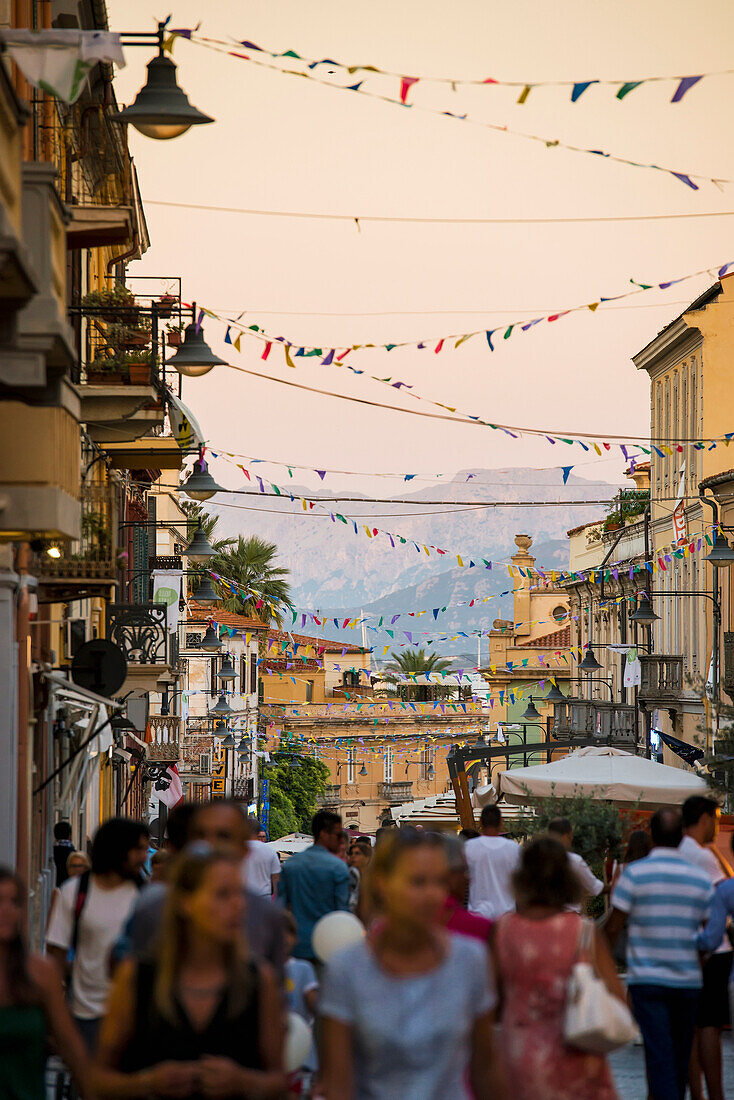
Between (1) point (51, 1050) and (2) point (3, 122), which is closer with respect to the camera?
(1) point (51, 1050)

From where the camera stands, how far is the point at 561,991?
5.70 metres

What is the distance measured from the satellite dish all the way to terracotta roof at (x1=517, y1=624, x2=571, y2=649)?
54740mm

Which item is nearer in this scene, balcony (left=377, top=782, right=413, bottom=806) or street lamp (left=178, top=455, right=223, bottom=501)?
street lamp (left=178, top=455, right=223, bottom=501)

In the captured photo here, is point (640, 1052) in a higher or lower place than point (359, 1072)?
lower

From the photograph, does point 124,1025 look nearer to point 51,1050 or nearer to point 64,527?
point 51,1050

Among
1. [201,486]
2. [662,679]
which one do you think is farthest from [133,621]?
[662,679]

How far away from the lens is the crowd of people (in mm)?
4699

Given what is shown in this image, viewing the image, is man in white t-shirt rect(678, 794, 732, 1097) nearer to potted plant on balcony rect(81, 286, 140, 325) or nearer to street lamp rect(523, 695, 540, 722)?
potted plant on balcony rect(81, 286, 140, 325)

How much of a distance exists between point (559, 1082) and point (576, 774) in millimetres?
13170

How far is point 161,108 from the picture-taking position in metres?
10.7

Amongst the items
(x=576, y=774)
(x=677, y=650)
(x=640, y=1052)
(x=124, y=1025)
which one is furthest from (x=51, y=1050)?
(x=677, y=650)

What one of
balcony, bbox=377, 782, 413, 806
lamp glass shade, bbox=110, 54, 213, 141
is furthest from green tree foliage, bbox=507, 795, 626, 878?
balcony, bbox=377, 782, 413, 806

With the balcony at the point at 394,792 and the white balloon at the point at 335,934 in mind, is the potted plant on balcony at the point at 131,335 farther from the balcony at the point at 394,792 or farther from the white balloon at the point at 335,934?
the balcony at the point at 394,792

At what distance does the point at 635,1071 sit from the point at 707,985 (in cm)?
186
